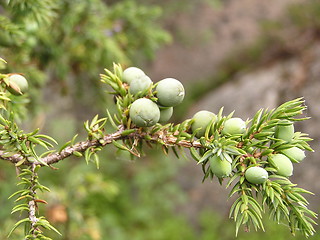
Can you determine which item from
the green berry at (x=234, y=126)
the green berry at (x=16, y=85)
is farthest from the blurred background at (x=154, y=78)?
the green berry at (x=234, y=126)

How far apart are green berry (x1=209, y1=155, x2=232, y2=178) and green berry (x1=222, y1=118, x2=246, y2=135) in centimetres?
10

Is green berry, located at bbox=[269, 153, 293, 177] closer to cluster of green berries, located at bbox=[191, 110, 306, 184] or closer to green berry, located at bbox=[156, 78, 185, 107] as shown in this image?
cluster of green berries, located at bbox=[191, 110, 306, 184]

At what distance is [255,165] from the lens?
902mm

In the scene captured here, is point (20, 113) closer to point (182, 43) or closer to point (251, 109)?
point (251, 109)

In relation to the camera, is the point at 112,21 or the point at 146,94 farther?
the point at 112,21

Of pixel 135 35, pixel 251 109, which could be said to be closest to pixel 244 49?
pixel 251 109

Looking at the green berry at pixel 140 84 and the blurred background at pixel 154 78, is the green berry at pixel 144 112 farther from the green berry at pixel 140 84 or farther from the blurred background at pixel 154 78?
the blurred background at pixel 154 78

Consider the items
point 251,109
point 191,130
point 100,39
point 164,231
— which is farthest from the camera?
point 251,109

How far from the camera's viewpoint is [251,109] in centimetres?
442

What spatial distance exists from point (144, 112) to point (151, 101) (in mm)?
45

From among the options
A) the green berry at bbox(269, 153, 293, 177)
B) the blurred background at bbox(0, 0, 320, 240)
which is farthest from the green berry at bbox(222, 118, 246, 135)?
the blurred background at bbox(0, 0, 320, 240)

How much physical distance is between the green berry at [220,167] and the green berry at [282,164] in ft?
0.39

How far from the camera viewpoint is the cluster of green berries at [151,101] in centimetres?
91

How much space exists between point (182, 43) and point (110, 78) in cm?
556
